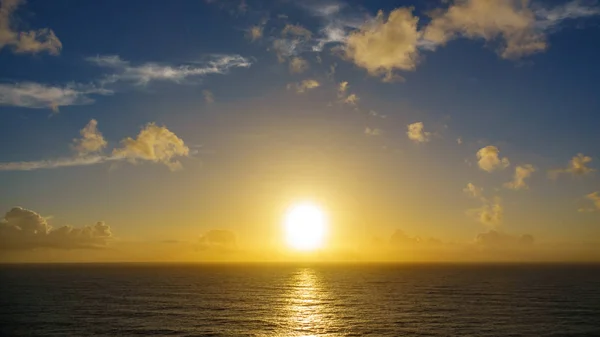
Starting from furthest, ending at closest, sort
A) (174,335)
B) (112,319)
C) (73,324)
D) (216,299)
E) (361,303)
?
(216,299) < (361,303) < (112,319) < (73,324) < (174,335)

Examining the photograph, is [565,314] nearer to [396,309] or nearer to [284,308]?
[396,309]

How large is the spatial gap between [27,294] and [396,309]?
110126mm

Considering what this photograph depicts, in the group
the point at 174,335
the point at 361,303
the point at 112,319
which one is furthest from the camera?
the point at 361,303

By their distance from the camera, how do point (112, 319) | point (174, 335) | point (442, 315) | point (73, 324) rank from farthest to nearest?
point (442, 315)
point (112, 319)
point (73, 324)
point (174, 335)

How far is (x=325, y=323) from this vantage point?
8762 cm

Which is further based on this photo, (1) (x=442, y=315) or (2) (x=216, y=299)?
(2) (x=216, y=299)

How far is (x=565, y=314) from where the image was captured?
3743 inches

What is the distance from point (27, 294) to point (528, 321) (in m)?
137

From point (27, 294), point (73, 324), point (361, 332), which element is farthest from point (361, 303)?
point (27, 294)

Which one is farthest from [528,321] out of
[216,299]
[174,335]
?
[216,299]

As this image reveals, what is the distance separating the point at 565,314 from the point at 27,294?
5755 inches

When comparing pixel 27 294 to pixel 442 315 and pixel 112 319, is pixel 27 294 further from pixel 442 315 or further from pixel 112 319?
pixel 442 315

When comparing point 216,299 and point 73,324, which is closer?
point 73,324

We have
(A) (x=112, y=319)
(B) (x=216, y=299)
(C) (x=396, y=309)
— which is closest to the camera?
(A) (x=112, y=319)
